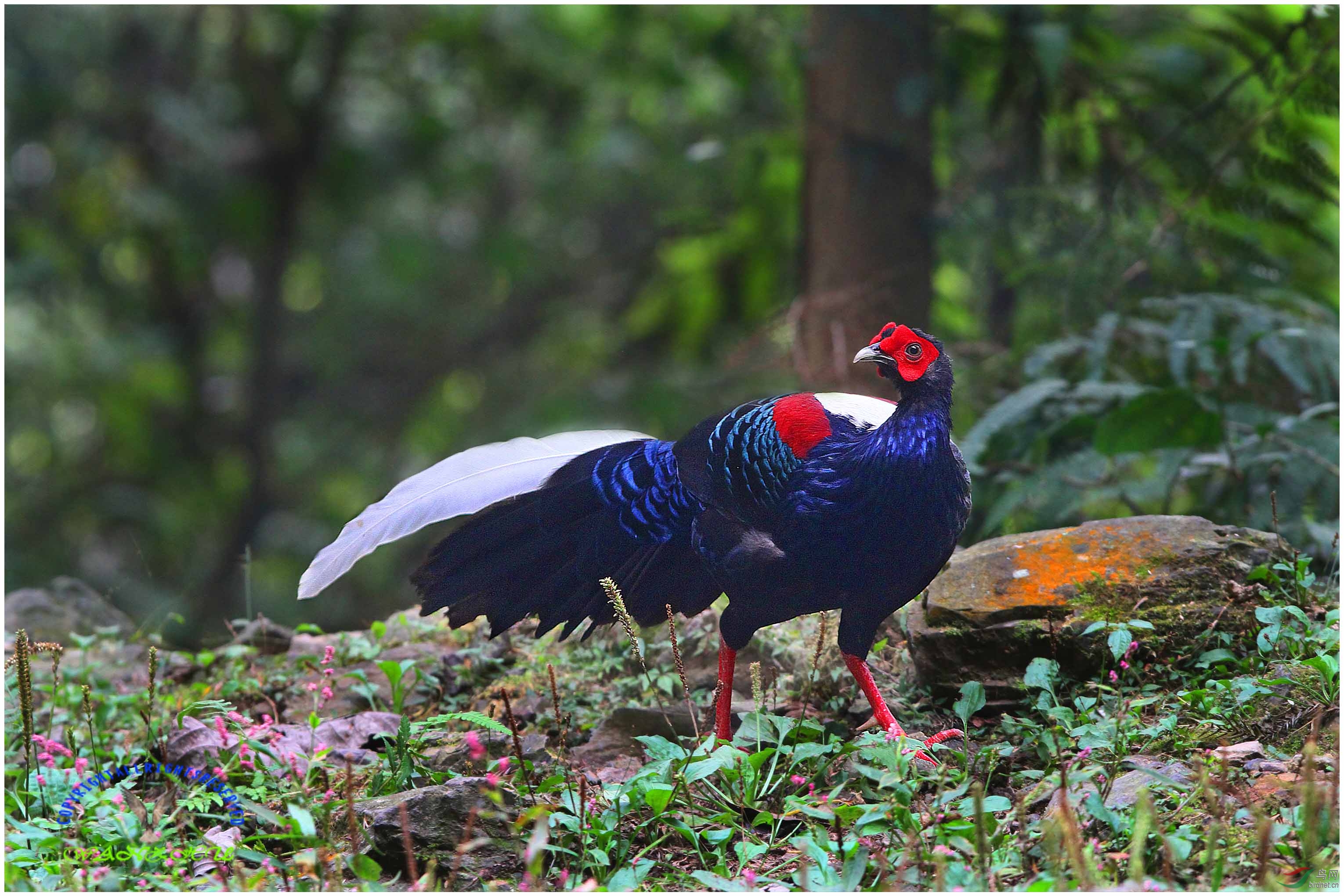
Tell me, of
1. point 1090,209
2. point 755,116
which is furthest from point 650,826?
point 755,116

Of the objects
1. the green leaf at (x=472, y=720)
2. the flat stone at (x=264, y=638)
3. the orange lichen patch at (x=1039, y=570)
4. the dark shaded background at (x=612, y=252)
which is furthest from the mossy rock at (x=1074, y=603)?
the flat stone at (x=264, y=638)

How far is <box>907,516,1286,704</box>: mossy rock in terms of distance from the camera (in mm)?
3420

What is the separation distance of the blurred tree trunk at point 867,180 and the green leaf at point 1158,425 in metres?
1.63

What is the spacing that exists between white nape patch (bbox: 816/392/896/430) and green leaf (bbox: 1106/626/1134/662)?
0.86 metres

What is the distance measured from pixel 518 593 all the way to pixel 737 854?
1.11 meters

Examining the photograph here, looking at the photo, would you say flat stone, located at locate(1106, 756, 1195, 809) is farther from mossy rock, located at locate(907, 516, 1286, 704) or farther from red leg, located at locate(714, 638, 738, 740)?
red leg, located at locate(714, 638, 738, 740)

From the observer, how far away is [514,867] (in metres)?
2.78

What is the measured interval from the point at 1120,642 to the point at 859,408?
0.96m

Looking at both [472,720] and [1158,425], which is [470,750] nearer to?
[472,720]

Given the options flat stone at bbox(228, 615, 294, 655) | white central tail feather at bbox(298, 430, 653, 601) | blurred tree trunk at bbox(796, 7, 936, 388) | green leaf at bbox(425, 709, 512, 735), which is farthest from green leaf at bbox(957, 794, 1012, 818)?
blurred tree trunk at bbox(796, 7, 936, 388)

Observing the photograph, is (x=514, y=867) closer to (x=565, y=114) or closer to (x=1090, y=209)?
(x=1090, y=209)

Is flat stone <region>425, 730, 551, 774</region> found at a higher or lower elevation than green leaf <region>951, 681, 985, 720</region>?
lower

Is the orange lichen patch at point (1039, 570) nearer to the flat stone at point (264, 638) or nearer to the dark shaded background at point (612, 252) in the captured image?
the dark shaded background at point (612, 252)

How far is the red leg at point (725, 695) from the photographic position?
131 inches
